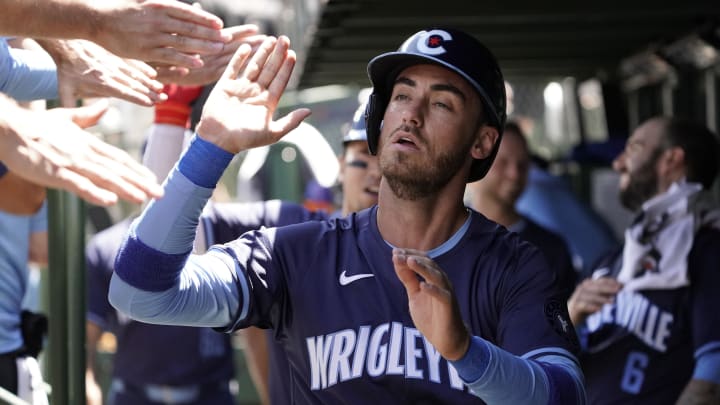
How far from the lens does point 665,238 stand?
198 inches

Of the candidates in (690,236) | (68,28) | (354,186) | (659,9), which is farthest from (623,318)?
(68,28)

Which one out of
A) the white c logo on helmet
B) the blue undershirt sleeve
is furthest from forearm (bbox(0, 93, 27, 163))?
the white c logo on helmet

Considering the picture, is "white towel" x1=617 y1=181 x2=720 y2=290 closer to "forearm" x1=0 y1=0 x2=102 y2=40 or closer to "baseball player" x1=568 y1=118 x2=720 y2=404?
"baseball player" x1=568 y1=118 x2=720 y2=404

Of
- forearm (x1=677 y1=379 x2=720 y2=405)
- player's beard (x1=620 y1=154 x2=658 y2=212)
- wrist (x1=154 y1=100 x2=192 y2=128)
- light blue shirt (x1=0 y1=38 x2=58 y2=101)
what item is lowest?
forearm (x1=677 y1=379 x2=720 y2=405)

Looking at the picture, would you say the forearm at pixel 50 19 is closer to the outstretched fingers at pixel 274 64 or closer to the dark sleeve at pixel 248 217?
the outstretched fingers at pixel 274 64

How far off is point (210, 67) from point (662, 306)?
85.8 inches

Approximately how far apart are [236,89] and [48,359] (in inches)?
59.1

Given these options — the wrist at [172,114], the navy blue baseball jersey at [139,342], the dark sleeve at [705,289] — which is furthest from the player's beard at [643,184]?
the navy blue baseball jersey at [139,342]

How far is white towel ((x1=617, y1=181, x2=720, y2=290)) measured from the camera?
4.92 metres

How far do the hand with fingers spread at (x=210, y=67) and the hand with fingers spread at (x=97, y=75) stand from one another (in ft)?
0.42

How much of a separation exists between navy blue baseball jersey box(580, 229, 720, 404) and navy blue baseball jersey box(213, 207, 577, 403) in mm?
1718

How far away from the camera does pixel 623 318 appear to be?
5039mm

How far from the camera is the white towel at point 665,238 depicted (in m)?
4.92

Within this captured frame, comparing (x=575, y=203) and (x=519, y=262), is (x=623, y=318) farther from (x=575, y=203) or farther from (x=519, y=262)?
(x=575, y=203)
